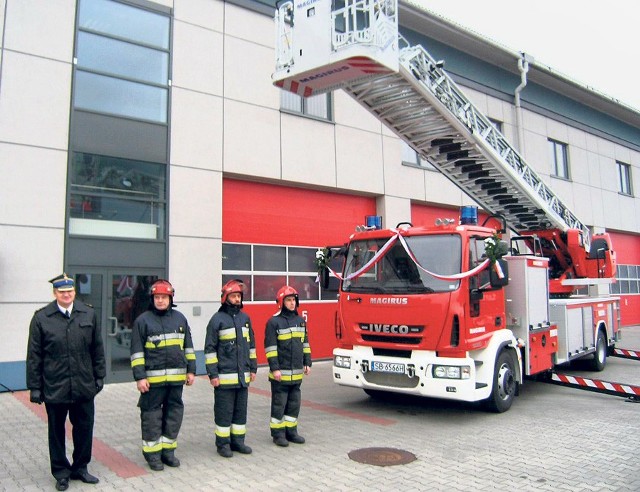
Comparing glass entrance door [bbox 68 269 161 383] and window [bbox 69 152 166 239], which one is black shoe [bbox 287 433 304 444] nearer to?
glass entrance door [bbox 68 269 161 383]

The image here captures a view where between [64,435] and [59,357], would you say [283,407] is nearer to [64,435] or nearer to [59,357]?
[64,435]

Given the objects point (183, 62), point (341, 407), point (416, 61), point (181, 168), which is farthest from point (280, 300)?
point (183, 62)

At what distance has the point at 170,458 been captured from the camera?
5.27 meters

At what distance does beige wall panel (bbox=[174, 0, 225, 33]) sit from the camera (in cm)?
1118

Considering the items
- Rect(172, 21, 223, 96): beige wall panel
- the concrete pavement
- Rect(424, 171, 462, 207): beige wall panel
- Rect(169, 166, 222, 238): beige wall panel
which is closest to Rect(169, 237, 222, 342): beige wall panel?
Rect(169, 166, 222, 238): beige wall panel

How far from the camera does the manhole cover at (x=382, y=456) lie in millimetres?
5441

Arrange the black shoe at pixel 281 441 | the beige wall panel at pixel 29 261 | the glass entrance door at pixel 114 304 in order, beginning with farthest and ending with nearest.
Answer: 1. the glass entrance door at pixel 114 304
2. the beige wall panel at pixel 29 261
3. the black shoe at pixel 281 441

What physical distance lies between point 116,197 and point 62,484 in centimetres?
635

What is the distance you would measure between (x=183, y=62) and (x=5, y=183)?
423 cm

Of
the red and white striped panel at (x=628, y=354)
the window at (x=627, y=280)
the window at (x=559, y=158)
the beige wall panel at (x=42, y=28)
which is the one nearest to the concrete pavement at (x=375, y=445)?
the red and white striped panel at (x=628, y=354)

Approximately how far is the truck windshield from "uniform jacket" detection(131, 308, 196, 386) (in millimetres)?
Result: 3000

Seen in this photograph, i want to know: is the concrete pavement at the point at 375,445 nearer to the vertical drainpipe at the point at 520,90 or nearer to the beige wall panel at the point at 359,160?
the beige wall panel at the point at 359,160

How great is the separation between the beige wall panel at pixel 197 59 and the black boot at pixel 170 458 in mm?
7807

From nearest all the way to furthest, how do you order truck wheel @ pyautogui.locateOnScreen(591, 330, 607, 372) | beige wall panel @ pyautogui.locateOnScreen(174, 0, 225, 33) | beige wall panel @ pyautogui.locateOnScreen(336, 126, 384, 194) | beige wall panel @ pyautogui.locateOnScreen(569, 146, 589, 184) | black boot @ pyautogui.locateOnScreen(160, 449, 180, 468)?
black boot @ pyautogui.locateOnScreen(160, 449, 180, 468) → beige wall panel @ pyautogui.locateOnScreen(174, 0, 225, 33) → truck wheel @ pyautogui.locateOnScreen(591, 330, 607, 372) → beige wall panel @ pyautogui.locateOnScreen(336, 126, 384, 194) → beige wall panel @ pyautogui.locateOnScreen(569, 146, 589, 184)
